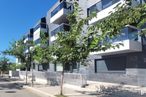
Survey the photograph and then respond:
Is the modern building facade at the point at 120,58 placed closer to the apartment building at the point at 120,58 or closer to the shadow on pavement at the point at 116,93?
the apartment building at the point at 120,58

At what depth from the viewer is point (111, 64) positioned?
27.4 metres

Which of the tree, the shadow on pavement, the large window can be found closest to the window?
the large window

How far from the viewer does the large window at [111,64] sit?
25.6 m

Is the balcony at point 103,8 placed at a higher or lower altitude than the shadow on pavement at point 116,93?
higher

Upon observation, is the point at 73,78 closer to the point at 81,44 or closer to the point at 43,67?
the point at 81,44

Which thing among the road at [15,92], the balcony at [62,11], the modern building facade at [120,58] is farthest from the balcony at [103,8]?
the road at [15,92]

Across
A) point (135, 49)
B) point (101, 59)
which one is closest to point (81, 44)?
point (135, 49)

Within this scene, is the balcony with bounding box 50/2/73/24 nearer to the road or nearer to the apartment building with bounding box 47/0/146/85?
the apartment building with bounding box 47/0/146/85

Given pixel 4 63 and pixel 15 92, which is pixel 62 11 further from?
pixel 4 63

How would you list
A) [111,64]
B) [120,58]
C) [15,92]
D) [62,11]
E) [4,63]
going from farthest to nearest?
[4,63]
[62,11]
[111,64]
[120,58]
[15,92]

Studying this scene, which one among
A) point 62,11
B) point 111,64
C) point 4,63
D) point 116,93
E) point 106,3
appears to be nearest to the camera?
point 116,93

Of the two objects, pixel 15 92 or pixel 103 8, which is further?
pixel 103 8

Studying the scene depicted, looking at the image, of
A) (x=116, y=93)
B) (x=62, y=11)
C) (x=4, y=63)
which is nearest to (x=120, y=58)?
(x=116, y=93)

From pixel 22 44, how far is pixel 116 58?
11.3 m
